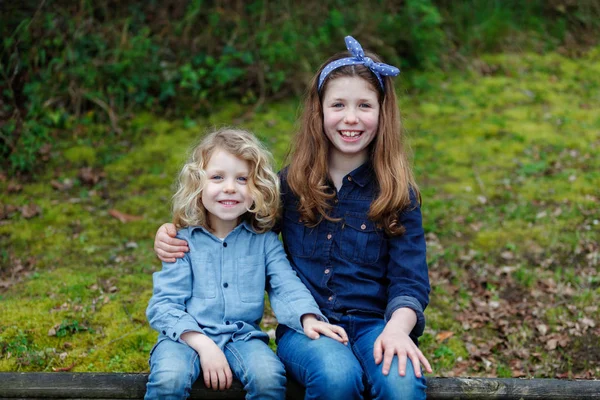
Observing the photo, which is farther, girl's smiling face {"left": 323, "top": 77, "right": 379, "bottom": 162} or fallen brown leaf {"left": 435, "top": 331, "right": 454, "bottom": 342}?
fallen brown leaf {"left": 435, "top": 331, "right": 454, "bottom": 342}

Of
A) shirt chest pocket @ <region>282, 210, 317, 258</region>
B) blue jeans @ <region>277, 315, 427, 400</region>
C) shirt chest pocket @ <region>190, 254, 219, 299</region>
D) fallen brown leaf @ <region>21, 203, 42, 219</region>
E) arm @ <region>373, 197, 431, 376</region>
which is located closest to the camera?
blue jeans @ <region>277, 315, 427, 400</region>

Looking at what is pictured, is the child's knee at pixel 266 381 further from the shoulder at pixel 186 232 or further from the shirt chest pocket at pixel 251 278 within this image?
the shoulder at pixel 186 232

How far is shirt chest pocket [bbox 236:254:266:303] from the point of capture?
3000 millimetres

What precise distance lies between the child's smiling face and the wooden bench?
2.61 feet

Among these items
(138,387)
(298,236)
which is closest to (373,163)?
(298,236)

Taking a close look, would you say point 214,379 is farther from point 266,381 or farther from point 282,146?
point 282,146

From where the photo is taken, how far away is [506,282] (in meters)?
5.04

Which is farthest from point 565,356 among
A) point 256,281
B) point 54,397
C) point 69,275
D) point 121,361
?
point 69,275

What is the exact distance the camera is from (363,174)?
3.21 meters

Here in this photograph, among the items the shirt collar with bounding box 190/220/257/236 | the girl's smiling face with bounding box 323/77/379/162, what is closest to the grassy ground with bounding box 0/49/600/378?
the shirt collar with bounding box 190/220/257/236

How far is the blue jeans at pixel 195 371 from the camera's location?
2.67m

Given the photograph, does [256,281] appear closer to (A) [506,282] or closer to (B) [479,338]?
(B) [479,338]

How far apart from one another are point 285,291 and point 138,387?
753mm

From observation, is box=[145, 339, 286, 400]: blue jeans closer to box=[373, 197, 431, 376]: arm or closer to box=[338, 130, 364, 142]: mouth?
box=[373, 197, 431, 376]: arm
